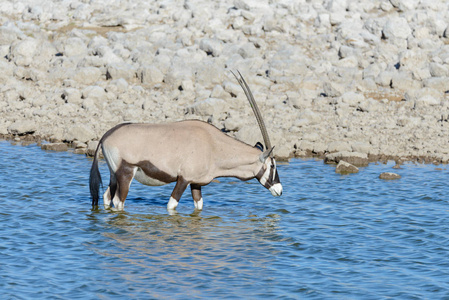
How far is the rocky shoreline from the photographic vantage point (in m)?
18.0

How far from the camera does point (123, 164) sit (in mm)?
11180

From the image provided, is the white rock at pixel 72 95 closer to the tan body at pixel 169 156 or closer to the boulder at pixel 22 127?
the boulder at pixel 22 127

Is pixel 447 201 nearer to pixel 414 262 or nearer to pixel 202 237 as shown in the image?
pixel 414 262

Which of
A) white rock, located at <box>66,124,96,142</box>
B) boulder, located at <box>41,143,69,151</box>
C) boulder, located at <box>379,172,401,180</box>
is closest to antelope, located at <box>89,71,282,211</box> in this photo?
boulder, located at <box>379,172,401,180</box>

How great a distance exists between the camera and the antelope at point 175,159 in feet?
36.8

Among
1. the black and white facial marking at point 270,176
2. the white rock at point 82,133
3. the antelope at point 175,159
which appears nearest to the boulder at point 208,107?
the white rock at point 82,133

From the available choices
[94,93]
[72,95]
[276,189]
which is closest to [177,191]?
[276,189]

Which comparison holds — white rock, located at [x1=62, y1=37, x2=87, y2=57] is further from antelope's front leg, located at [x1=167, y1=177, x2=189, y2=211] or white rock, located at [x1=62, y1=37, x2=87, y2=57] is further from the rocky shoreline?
antelope's front leg, located at [x1=167, y1=177, x2=189, y2=211]

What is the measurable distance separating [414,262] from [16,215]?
6.07 metres

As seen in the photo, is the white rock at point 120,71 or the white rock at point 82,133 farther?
the white rock at point 120,71

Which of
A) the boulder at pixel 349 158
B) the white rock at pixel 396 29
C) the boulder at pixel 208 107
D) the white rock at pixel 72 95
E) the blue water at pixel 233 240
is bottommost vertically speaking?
the blue water at pixel 233 240

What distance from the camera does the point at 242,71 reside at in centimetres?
2188

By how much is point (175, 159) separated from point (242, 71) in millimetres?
10966

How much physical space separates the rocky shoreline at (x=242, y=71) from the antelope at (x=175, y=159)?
472cm
